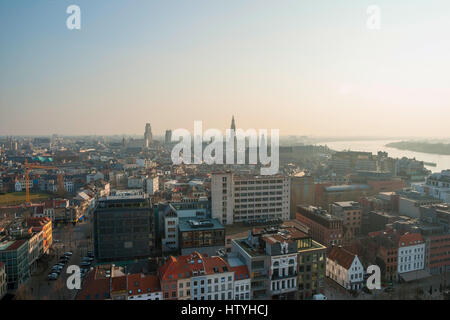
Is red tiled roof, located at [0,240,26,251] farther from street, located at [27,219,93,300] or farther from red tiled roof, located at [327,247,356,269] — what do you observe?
red tiled roof, located at [327,247,356,269]

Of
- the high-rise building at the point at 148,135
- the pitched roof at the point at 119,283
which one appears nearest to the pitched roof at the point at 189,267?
the pitched roof at the point at 119,283

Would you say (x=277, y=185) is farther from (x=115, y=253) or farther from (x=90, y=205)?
(x=90, y=205)

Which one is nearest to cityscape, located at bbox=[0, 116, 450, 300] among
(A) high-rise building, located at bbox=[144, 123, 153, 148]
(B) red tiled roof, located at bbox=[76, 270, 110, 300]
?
(B) red tiled roof, located at bbox=[76, 270, 110, 300]

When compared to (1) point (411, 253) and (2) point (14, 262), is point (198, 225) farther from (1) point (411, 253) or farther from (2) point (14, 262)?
(1) point (411, 253)

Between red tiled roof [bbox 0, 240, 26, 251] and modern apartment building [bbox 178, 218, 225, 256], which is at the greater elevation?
red tiled roof [bbox 0, 240, 26, 251]

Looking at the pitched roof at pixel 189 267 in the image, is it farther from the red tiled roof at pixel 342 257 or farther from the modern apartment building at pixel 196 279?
the red tiled roof at pixel 342 257

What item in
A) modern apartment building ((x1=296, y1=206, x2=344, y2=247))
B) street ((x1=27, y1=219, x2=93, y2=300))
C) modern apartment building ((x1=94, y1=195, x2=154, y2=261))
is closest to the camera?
street ((x1=27, y1=219, x2=93, y2=300))

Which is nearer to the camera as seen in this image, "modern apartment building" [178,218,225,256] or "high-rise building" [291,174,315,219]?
"modern apartment building" [178,218,225,256]

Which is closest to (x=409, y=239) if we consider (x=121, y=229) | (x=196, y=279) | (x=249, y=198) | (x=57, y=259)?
(x=249, y=198)
